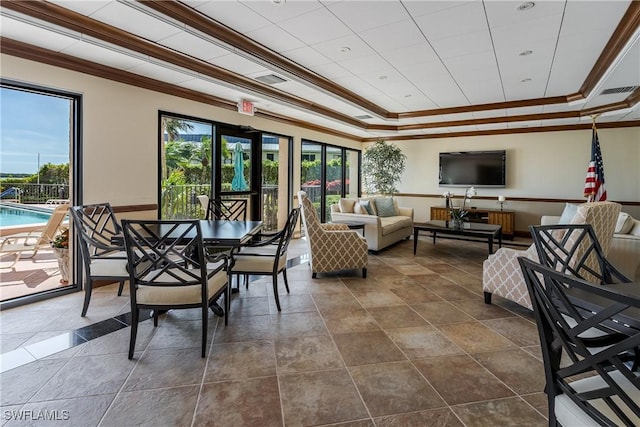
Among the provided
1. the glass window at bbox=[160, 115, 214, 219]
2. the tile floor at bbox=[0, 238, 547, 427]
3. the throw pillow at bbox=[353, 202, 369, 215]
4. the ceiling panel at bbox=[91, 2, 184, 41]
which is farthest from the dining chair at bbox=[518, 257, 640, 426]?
the throw pillow at bbox=[353, 202, 369, 215]

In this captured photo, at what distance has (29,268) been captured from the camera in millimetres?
4148

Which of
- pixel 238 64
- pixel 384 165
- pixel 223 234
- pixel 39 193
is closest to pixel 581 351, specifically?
pixel 223 234

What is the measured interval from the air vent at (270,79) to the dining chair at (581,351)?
3.86 m

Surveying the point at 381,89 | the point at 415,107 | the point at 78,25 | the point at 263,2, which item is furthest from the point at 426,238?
the point at 78,25

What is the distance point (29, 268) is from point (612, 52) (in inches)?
275

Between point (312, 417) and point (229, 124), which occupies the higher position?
point (229, 124)

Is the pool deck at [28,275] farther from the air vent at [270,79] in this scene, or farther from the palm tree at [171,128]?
the air vent at [270,79]

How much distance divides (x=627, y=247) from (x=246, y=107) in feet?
17.4

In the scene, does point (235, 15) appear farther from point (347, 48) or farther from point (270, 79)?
point (270, 79)

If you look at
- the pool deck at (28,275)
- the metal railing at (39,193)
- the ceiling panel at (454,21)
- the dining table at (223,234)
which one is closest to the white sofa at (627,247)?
the ceiling panel at (454,21)

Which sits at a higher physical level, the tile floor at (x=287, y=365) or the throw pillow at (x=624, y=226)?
the throw pillow at (x=624, y=226)

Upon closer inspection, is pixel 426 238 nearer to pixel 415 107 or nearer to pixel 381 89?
pixel 415 107

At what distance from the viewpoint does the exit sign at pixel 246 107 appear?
5.14 m

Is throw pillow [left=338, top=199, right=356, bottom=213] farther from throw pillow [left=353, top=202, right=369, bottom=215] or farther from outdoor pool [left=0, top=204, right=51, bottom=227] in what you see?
outdoor pool [left=0, top=204, right=51, bottom=227]
